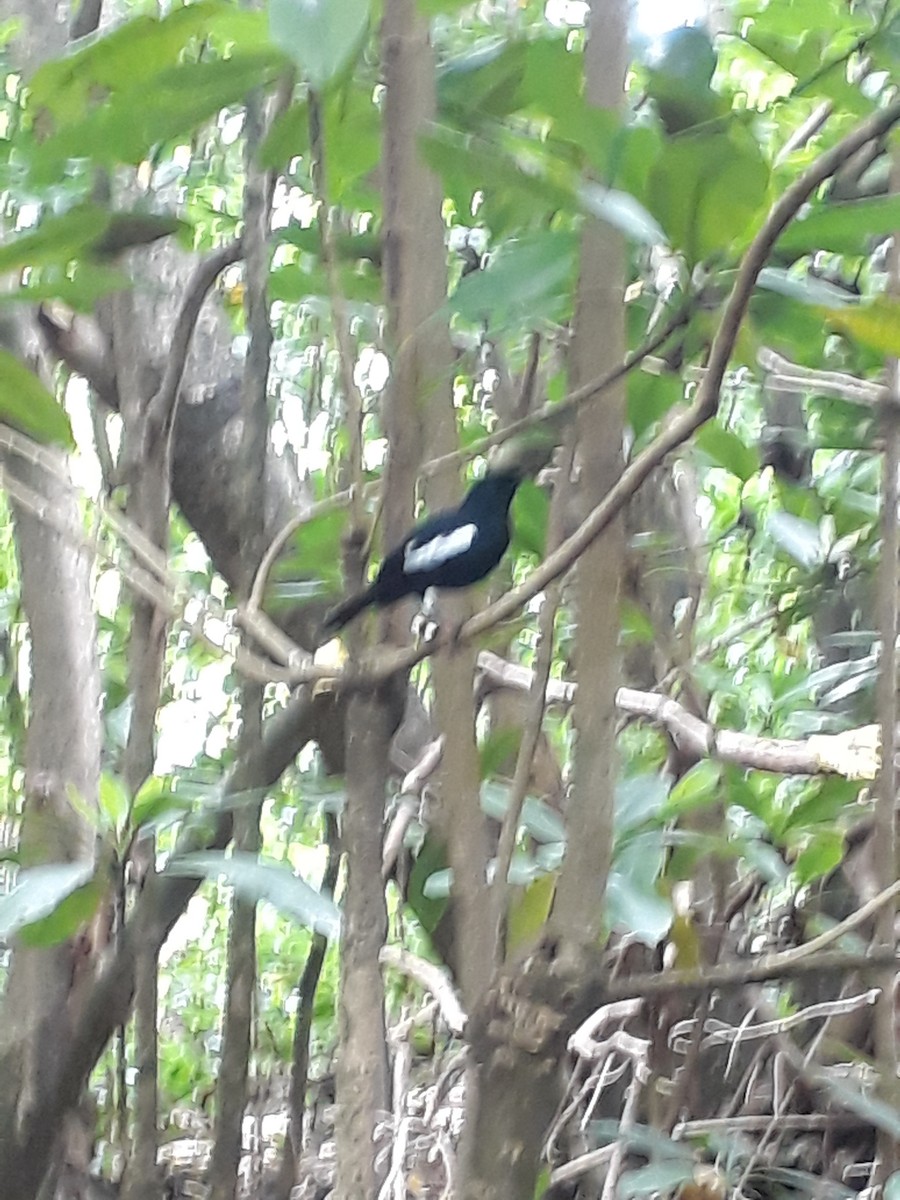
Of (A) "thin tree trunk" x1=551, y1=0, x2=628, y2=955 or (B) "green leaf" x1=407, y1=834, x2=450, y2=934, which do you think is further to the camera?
(B) "green leaf" x1=407, y1=834, x2=450, y2=934

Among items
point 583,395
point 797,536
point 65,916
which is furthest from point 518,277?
point 797,536

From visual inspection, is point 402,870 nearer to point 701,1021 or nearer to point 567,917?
point 701,1021

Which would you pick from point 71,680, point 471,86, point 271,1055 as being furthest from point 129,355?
point 271,1055

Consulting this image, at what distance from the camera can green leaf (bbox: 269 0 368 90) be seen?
0.47m

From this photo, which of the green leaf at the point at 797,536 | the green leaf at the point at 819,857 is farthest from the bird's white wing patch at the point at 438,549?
the green leaf at the point at 797,536

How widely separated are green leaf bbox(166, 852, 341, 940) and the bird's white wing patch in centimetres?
16

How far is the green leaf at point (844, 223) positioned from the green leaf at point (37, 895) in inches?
18.1

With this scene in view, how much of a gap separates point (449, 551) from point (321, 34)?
29 cm

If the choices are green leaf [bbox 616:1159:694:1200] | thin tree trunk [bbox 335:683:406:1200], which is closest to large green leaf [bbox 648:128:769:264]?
thin tree trunk [bbox 335:683:406:1200]

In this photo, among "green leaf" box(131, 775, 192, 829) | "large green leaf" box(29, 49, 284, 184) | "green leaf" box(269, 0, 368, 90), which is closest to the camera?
"green leaf" box(269, 0, 368, 90)

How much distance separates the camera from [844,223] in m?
0.55

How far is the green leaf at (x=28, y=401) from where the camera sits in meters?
0.72

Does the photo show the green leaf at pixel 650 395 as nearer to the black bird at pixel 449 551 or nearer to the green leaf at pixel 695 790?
the black bird at pixel 449 551

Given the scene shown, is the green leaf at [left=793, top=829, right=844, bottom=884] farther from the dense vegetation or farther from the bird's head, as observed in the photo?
the bird's head
